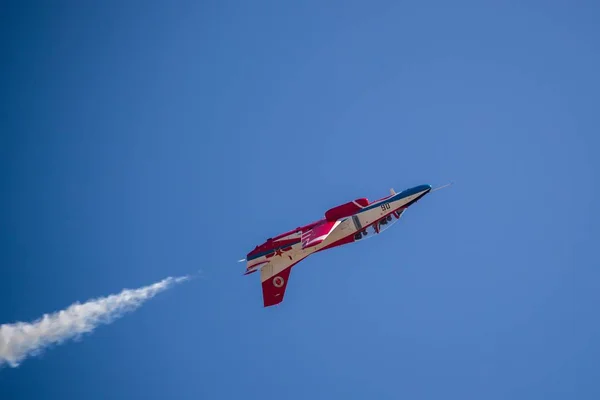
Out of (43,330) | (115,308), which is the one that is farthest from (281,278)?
(43,330)

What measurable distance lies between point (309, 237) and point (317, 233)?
84 centimetres

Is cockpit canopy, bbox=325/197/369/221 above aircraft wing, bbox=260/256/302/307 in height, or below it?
above

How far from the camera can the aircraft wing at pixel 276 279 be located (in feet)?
248

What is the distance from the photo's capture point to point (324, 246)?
75.2 metres

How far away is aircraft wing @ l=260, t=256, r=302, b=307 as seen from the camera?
248ft

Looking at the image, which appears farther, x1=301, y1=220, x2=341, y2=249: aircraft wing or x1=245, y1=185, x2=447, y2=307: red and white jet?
x1=245, y1=185, x2=447, y2=307: red and white jet

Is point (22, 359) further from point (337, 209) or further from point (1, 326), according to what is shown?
point (337, 209)

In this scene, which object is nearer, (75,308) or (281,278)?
(281,278)

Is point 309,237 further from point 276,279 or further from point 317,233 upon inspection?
point 276,279

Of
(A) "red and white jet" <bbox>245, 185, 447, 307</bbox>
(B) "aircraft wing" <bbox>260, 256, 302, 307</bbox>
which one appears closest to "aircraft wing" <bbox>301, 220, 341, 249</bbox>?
(A) "red and white jet" <bbox>245, 185, 447, 307</bbox>

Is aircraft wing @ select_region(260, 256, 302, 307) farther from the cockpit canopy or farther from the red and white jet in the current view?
the cockpit canopy

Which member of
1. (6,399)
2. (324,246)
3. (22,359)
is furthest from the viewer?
(6,399)

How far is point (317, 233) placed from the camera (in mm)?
74500

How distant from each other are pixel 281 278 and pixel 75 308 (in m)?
24.2
